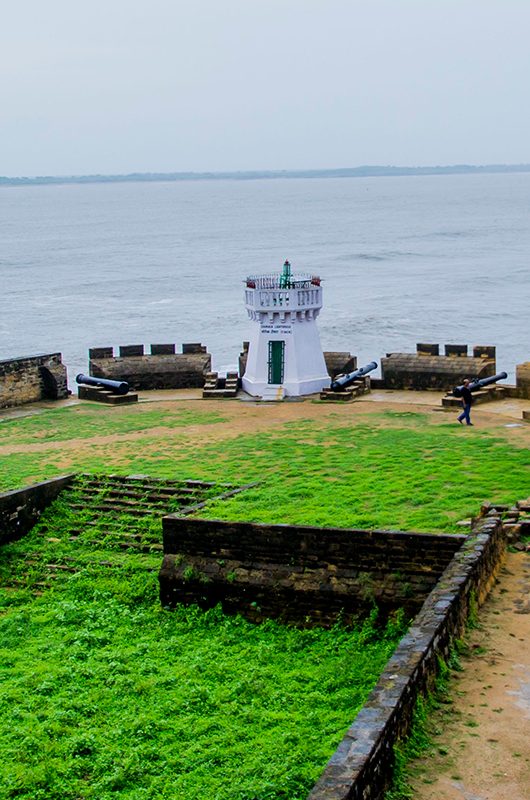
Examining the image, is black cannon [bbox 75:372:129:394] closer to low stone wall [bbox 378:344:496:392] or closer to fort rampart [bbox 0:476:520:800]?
low stone wall [bbox 378:344:496:392]

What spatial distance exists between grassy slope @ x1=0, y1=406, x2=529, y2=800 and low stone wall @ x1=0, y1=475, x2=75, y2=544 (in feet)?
0.98

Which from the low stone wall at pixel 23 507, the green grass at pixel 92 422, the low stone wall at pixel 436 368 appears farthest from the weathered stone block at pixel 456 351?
the low stone wall at pixel 23 507

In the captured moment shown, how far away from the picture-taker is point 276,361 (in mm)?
31203

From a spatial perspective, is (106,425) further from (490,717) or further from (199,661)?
(490,717)

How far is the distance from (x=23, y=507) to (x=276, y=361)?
12.2 meters

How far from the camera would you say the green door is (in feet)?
102

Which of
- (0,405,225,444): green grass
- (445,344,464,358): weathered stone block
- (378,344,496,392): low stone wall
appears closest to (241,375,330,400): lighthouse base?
(378,344,496,392): low stone wall

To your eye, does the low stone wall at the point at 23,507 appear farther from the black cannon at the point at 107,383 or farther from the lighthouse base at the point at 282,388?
the lighthouse base at the point at 282,388

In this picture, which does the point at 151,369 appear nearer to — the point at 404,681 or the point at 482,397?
the point at 482,397

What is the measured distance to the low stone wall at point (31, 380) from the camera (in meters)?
30.1

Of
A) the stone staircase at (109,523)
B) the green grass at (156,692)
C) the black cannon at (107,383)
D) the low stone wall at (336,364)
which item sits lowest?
the green grass at (156,692)

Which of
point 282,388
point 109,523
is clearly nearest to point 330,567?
point 109,523

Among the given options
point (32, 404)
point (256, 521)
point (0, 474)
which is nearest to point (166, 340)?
point (32, 404)

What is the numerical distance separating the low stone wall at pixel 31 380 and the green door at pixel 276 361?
5.79 metres
